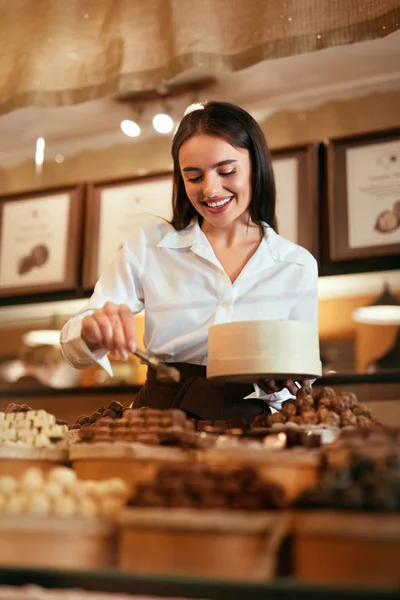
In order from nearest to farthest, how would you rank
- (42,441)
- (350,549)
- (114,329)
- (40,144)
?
(350,549), (42,441), (114,329), (40,144)

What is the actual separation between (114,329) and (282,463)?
47cm

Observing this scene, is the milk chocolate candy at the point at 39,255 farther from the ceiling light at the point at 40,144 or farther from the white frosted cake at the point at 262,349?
the white frosted cake at the point at 262,349

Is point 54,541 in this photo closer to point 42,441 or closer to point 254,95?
point 42,441

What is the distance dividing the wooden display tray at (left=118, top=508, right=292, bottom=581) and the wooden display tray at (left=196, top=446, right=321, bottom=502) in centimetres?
14

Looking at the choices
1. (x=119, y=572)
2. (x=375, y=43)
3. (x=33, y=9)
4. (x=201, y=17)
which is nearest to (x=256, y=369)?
(x=119, y=572)

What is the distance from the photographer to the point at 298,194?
259 centimetres

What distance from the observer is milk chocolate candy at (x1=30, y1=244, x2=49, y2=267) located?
3.04m

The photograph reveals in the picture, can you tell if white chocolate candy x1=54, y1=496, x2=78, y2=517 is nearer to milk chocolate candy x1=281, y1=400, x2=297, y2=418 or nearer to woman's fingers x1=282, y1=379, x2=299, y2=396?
milk chocolate candy x1=281, y1=400, x2=297, y2=418

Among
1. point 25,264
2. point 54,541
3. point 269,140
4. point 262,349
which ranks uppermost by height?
point 269,140

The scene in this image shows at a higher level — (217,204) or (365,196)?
(365,196)

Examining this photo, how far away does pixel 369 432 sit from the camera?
2.79 ft

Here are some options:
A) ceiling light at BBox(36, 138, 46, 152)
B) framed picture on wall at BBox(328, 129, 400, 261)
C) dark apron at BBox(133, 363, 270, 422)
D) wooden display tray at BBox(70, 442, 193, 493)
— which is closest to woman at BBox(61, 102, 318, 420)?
dark apron at BBox(133, 363, 270, 422)

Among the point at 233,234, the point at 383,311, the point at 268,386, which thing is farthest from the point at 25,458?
the point at 383,311

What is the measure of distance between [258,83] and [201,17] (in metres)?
0.77
